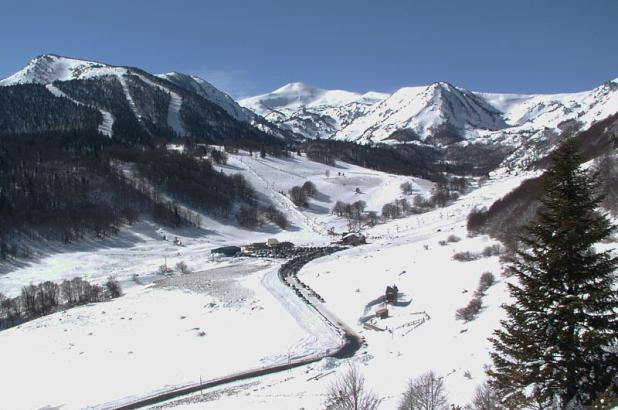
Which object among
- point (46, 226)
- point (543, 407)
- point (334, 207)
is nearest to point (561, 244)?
point (543, 407)

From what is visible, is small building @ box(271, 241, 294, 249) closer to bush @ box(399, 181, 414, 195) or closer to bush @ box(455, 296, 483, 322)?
bush @ box(399, 181, 414, 195)

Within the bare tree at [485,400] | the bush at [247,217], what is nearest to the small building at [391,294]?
the bare tree at [485,400]

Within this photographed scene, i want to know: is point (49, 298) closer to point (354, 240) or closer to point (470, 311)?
point (470, 311)

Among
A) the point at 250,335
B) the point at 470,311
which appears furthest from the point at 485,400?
the point at 250,335

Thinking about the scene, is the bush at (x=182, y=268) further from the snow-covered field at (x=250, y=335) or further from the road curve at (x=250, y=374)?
the road curve at (x=250, y=374)

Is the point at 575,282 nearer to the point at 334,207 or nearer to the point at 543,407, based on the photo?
the point at 543,407

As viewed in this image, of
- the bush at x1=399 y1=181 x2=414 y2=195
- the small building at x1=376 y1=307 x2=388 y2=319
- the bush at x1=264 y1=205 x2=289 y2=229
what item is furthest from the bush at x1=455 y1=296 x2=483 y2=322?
the bush at x1=399 y1=181 x2=414 y2=195
